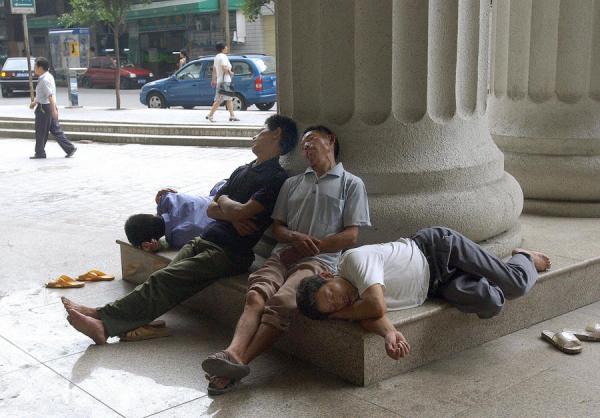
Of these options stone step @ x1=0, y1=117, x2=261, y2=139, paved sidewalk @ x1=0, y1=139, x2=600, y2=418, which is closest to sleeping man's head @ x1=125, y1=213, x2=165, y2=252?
paved sidewalk @ x1=0, y1=139, x2=600, y2=418

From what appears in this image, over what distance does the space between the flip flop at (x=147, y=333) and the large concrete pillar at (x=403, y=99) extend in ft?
4.26

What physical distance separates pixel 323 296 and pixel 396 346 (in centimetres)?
43

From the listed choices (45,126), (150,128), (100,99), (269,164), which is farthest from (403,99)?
(100,99)

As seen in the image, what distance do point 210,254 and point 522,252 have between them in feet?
5.89

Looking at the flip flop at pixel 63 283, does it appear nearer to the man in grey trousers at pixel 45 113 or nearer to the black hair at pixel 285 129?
the black hair at pixel 285 129

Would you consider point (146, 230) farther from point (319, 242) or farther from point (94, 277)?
point (319, 242)

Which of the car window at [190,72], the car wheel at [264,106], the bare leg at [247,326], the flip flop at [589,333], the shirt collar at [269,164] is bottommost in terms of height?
the flip flop at [589,333]

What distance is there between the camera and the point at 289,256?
4.33 metres

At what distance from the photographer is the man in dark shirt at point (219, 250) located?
437 centimetres

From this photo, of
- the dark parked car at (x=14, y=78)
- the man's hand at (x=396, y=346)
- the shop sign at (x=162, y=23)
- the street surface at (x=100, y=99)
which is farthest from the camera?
the shop sign at (x=162, y=23)

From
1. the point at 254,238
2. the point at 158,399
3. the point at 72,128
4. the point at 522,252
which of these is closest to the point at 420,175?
the point at 522,252

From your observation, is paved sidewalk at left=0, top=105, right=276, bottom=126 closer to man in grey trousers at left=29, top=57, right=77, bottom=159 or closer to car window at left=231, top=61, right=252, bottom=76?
car window at left=231, top=61, right=252, bottom=76

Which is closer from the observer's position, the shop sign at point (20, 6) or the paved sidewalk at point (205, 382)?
the paved sidewalk at point (205, 382)

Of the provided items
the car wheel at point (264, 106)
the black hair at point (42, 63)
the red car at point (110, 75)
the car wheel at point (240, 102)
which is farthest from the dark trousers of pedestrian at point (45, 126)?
the red car at point (110, 75)
